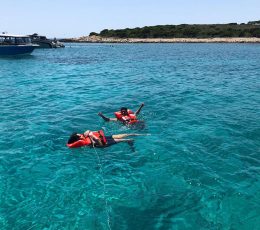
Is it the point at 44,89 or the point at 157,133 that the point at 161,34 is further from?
the point at 157,133

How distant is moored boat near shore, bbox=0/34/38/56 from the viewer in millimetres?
60472

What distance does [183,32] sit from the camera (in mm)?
135625

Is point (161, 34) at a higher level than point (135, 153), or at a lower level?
lower

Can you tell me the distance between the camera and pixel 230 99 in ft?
87.4

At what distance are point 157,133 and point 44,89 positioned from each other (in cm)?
1865

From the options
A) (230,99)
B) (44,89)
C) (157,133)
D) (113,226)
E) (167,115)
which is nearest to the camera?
(113,226)

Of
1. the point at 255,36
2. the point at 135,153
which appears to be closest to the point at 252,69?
the point at 135,153

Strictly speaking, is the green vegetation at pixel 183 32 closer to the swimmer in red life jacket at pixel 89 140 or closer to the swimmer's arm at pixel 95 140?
the swimmer in red life jacket at pixel 89 140

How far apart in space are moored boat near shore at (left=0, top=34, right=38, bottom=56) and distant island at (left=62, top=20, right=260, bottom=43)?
73.6 m

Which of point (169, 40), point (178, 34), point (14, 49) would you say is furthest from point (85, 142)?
point (178, 34)

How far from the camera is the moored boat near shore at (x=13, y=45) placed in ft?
198

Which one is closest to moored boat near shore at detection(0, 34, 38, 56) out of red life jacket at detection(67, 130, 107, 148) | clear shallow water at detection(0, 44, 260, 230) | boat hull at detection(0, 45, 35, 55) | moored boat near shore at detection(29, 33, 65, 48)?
boat hull at detection(0, 45, 35, 55)

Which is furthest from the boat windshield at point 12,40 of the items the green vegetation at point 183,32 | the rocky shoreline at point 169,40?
the green vegetation at point 183,32

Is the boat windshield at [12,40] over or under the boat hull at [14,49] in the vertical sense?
over
